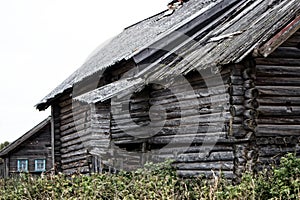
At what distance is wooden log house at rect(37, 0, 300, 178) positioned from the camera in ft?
37.1

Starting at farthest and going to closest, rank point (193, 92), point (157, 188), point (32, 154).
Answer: point (32, 154), point (193, 92), point (157, 188)

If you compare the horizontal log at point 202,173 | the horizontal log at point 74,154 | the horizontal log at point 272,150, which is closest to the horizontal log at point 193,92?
the horizontal log at point 272,150

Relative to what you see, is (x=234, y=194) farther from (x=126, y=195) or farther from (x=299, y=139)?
(x=299, y=139)

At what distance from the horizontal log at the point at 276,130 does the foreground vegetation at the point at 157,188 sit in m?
1.49

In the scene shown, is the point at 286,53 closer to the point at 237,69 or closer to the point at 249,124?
the point at 237,69

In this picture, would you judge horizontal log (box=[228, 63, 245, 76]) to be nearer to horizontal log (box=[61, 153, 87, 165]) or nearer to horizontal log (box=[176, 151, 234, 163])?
horizontal log (box=[176, 151, 234, 163])

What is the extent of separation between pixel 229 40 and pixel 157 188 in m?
4.83

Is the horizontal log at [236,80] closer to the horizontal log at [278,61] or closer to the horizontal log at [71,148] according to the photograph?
the horizontal log at [278,61]

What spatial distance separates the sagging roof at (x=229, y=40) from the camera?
11.0 m

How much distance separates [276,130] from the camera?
451 inches

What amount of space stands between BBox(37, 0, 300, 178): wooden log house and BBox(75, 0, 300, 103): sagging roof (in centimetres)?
3

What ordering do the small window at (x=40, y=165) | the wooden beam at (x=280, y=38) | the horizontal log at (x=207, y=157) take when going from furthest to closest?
the small window at (x=40, y=165) → the horizontal log at (x=207, y=157) → the wooden beam at (x=280, y=38)

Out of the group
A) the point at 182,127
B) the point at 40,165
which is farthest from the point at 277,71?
the point at 40,165

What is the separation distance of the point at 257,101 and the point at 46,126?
63.8 ft
